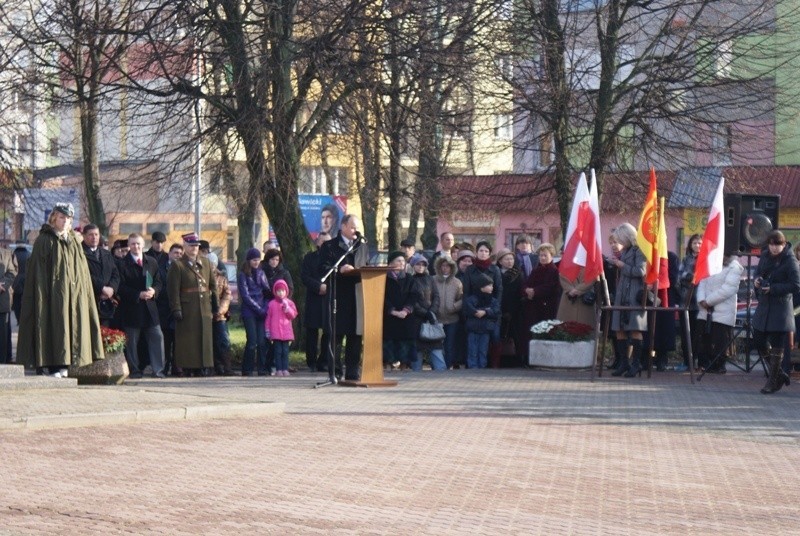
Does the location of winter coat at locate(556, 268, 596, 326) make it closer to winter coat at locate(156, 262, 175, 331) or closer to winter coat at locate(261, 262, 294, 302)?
winter coat at locate(261, 262, 294, 302)

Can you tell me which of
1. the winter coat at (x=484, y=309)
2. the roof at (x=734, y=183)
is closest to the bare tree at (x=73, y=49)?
the winter coat at (x=484, y=309)

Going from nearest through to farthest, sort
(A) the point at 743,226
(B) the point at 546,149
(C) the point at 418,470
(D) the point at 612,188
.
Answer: (C) the point at 418,470
(A) the point at 743,226
(B) the point at 546,149
(D) the point at 612,188

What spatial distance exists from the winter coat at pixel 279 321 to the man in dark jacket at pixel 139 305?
4.93 feet

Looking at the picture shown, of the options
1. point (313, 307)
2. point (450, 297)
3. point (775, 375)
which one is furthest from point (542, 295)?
point (775, 375)

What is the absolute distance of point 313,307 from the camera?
21.1 meters

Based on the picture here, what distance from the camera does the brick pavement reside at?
9.07 m

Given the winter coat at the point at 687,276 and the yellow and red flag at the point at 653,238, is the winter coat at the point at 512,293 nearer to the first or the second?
the winter coat at the point at 687,276

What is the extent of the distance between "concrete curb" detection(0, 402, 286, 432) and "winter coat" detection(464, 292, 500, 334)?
7.75 meters

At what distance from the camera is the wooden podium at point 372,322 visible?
17578 mm

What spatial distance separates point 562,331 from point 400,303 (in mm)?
2476

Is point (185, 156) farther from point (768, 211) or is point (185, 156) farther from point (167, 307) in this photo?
point (768, 211)

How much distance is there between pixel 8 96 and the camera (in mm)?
26844

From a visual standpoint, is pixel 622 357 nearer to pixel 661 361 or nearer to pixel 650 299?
pixel 650 299

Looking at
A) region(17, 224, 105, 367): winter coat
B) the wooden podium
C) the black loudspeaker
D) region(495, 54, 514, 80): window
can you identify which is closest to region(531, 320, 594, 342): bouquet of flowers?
the black loudspeaker
